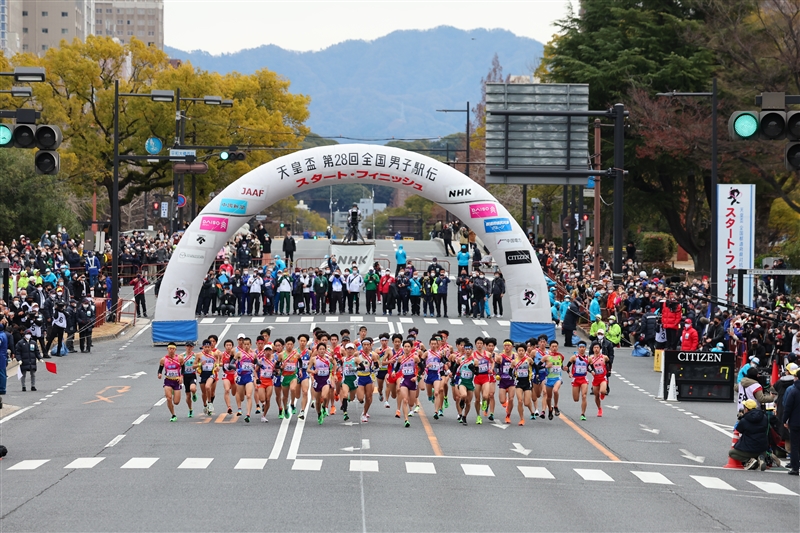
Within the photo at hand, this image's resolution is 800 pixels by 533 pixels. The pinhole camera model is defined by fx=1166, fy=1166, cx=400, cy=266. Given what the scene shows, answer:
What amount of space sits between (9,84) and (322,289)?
31092mm

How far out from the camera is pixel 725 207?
100ft

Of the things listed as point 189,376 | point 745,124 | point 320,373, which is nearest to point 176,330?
point 189,376

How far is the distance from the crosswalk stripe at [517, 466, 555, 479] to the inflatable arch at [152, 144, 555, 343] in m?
15.3

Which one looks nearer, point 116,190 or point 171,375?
point 171,375

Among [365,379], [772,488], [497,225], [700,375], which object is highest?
[497,225]

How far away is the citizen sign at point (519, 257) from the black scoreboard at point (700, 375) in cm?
738

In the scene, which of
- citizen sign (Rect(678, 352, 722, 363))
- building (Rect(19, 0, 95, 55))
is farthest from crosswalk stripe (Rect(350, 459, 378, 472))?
building (Rect(19, 0, 95, 55))

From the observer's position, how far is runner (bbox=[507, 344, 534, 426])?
22.3 meters

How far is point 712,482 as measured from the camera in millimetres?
16625

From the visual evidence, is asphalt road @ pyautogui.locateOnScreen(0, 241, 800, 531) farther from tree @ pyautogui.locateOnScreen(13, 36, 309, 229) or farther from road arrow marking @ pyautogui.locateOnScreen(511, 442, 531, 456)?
tree @ pyautogui.locateOnScreen(13, 36, 309, 229)

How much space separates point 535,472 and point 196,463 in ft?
16.3

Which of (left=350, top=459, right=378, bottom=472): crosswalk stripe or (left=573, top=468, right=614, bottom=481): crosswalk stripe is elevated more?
(left=350, top=459, right=378, bottom=472): crosswalk stripe

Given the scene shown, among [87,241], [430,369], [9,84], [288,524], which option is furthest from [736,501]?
[9,84]

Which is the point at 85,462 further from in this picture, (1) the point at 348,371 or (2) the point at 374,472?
(1) the point at 348,371
